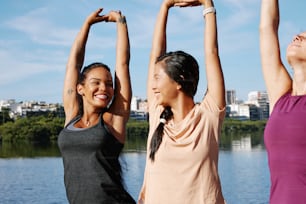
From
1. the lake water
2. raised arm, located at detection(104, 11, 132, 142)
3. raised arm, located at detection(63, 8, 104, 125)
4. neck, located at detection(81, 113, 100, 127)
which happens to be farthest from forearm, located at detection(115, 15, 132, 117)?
the lake water

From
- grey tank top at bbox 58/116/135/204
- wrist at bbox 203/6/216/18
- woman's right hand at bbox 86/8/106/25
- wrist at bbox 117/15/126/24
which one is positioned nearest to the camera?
wrist at bbox 203/6/216/18

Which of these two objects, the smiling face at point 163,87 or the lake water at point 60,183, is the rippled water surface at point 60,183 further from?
the smiling face at point 163,87

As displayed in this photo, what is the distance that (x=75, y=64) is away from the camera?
10.4ft

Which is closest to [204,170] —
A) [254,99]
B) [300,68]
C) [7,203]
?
[300,68]

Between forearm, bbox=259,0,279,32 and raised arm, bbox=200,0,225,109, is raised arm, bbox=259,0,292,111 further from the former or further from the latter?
raised arm, bbox=200,0,225,109

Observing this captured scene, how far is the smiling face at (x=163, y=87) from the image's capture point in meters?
2.42

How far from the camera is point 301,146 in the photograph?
2107 millimetres

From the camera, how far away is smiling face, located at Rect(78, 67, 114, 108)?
2.85m

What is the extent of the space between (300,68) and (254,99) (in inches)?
4183

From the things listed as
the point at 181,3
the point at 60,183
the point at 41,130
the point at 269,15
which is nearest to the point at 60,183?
the point at 60,183

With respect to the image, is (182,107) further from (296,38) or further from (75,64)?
(75,64)

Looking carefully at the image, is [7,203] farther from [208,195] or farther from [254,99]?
[254,99]

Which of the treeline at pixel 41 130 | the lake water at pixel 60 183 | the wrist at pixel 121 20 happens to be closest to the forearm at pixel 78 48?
the wrist at pixel 121 20

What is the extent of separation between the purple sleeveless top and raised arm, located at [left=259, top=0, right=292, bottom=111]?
0.13 metres
